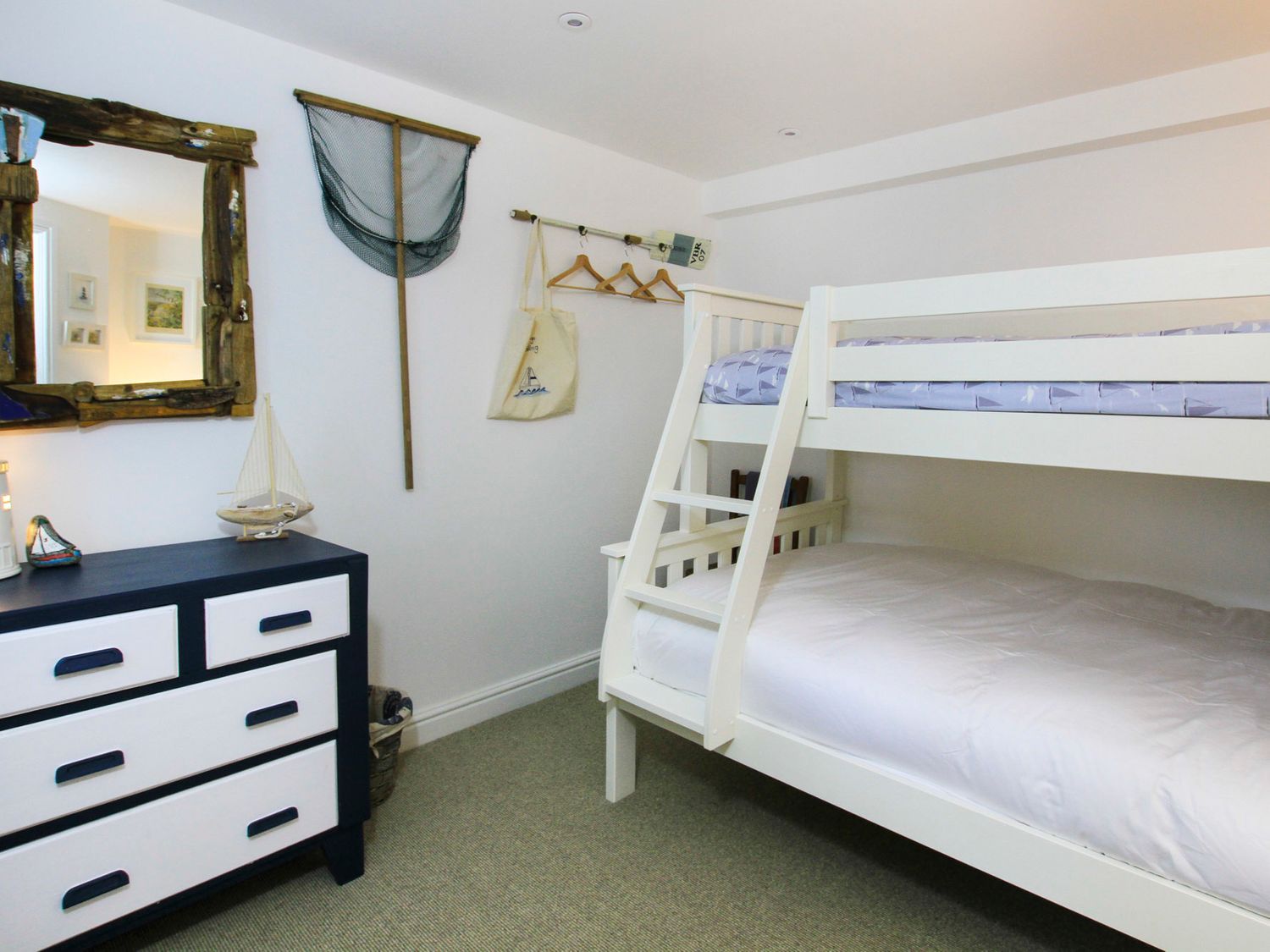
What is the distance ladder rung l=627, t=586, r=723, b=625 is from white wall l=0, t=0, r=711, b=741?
929 mm

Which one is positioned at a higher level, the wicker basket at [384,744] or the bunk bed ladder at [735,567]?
the bunk bed ladder at [735,567]

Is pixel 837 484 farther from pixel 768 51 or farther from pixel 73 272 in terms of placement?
pixel 73 272

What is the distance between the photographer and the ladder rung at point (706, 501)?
6.27ft

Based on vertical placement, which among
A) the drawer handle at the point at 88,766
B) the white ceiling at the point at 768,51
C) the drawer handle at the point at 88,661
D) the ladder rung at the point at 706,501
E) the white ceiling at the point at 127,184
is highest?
the white ceiling at the point at 768,51

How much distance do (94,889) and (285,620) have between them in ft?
1.96

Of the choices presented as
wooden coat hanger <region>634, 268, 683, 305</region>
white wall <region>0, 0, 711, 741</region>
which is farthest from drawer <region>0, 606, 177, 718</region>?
wooden coat hanger <region>634, 268, 683, 305</region>

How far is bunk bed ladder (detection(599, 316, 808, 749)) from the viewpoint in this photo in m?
1.77


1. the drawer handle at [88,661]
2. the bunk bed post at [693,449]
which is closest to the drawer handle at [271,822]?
the drawer handle at [88,661]

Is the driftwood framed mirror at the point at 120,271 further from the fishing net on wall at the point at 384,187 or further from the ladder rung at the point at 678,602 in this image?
the ladder rung at the point at 678,602

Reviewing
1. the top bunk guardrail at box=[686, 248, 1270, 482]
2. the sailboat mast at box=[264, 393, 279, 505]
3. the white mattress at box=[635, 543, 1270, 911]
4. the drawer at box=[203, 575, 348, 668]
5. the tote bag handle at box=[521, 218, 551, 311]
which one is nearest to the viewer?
the white mattress at box=[635, 543, 1270, 911]

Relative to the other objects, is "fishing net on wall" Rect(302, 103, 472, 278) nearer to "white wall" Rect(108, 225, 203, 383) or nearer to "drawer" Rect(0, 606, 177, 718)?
"white wall" Rect(108, 225, 203, 383)

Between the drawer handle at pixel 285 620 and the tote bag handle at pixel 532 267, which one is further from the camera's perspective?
the tote bag handle at pixel 532 267

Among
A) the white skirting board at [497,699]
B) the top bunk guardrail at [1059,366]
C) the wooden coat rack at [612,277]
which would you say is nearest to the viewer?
the top bunk guardrail at [1059,366]

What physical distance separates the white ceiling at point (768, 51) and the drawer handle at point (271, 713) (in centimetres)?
176
